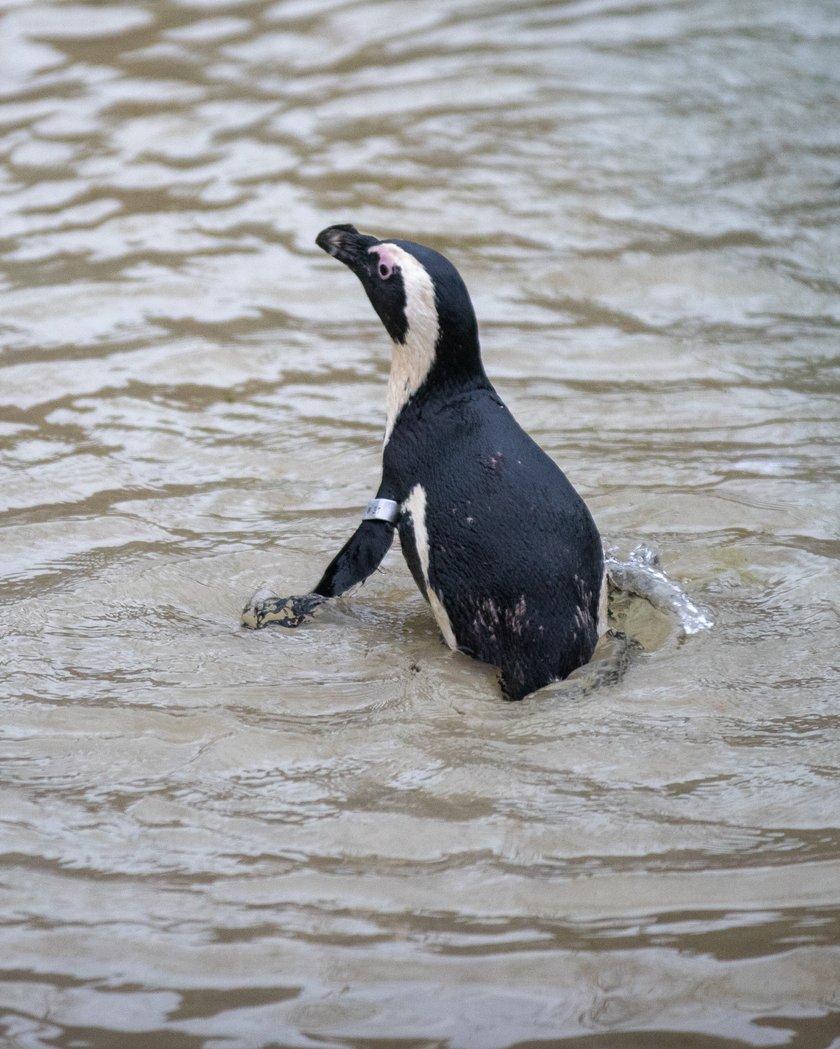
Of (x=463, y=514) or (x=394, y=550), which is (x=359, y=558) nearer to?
(x=463, y=514)

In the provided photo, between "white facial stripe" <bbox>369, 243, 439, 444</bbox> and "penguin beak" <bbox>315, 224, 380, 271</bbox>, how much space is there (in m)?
0.08

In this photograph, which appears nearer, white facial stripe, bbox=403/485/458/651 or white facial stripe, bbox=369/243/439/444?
white facial stripe, bbox=403/485/458/651

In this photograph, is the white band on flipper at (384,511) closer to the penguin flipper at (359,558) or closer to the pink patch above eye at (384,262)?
the penguin flipper at (359,558)

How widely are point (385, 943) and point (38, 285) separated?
4.43 metres

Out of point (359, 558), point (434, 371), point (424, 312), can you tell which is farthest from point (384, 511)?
point (424, 312)

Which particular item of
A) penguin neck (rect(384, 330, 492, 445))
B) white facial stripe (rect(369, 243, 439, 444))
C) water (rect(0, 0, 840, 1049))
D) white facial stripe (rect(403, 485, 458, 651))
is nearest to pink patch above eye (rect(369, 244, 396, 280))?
white facial stripe (rect(369, 243, 439, 444))

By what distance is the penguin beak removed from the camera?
3.98 meters

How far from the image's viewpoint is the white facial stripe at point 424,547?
3.61 m

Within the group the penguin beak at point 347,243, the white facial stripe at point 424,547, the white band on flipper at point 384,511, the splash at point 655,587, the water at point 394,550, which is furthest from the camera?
the penguin beak at point 347,243

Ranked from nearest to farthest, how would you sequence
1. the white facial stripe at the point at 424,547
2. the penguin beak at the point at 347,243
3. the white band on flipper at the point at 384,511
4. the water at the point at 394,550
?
the water at the point at 394,550
the white facial stripe at the point at 424,547
the white band on flipper at the point at 384,511
the penguin beak at the point at 347,243

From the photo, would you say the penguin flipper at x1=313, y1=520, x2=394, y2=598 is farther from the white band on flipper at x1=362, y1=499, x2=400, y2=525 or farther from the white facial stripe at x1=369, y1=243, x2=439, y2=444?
the white facial stripe at x1=369, y1=243, x2=439, y2=444

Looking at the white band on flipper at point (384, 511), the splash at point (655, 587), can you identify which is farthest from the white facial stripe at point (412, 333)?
the splash at point (655, 587)

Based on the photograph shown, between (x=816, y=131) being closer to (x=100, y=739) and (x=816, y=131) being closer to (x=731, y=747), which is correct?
(x=731, y=747)

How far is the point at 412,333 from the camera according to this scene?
3.79 meters
